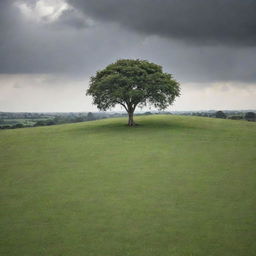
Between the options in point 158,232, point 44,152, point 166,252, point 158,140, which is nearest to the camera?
point 166,252

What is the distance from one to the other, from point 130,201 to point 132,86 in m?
36.4

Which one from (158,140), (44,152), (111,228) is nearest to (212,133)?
(158,140)

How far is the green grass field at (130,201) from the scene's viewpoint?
1329 cm

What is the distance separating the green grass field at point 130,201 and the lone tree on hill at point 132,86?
18.5m

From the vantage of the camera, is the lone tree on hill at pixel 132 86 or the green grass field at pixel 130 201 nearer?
the green grass field at pixel 130 201

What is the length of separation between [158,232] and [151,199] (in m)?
4.39

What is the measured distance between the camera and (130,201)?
18.4m

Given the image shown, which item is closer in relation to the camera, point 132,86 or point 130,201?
point 130,201

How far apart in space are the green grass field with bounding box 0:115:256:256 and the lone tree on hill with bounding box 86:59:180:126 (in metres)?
18.5

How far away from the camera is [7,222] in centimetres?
1569

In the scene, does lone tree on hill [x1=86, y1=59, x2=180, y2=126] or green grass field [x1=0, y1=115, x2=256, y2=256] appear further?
lone tree on hill [x1=86, y1=59, x2=180, y2=126]

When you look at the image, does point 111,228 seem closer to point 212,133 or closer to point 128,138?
point 128,138

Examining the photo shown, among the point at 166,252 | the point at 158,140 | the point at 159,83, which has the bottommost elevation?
the point at 166,252

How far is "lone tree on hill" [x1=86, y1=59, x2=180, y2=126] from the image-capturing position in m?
A: 50.6
